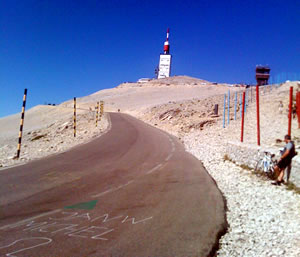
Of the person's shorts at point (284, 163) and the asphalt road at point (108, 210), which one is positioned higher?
the person's shorts at point (284, 163)

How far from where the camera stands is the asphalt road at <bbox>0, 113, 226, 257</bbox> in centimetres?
391

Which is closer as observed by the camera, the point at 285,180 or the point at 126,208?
the point at 126,208

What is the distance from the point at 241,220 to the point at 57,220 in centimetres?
318

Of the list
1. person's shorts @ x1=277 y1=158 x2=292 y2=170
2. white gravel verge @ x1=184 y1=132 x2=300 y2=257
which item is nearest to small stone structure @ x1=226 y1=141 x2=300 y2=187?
person's shorts @ x1=277 y1=158 x2=292 y2=170

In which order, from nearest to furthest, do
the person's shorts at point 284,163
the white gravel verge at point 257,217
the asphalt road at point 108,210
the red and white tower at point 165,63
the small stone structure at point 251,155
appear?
the asphalt road at point 108,210 < the white gravel verge at point 257,217 < the small stone structure at point 251,155 < the person's shorts at point 284,163 < the red and white tower at point 165,63

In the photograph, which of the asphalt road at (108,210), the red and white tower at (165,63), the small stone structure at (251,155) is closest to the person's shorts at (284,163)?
the small stone structure at (251,155)

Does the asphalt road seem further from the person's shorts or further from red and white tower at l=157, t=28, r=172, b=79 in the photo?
red and white tower at l=157, t=28, r=172, b=79

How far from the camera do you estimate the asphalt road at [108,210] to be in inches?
154

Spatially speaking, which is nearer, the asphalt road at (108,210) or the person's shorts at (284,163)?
the asphalt road at (108,210)

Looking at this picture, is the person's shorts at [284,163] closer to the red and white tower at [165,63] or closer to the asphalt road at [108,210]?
the asphalt road at [108,210]

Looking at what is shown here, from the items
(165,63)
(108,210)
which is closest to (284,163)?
(108,210)

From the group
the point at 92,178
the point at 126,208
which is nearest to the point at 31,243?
the point at 126,208

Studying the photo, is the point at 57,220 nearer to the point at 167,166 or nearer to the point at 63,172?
the point at 63,172

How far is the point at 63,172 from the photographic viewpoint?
27.7ft
